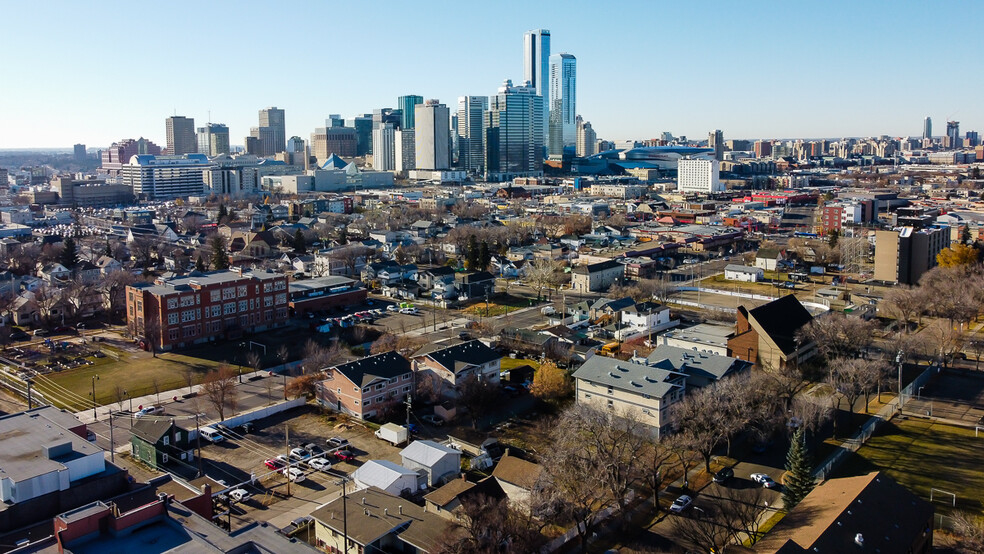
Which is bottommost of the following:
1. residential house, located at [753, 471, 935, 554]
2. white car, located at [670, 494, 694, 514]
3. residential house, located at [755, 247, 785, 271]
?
white car, located at [670, 494, 694, 514]

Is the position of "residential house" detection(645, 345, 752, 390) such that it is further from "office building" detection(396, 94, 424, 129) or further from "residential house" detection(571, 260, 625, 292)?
"office building" detection(396, 94, 424, 129)

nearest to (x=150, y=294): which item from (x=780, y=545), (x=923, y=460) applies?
(x=780, y=545)

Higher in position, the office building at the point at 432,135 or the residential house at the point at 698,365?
the office building at the point at 432,135

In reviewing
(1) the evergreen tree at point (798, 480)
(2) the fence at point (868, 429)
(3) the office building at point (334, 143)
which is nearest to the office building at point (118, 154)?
(3) the office building at point (334, 143)

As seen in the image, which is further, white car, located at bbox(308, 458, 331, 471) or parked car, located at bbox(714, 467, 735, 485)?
white car, located at bbox(308, 458, 331, 471)

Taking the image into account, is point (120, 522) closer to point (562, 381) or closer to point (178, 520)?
point (178, 520)

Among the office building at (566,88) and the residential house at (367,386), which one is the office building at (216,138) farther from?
the residential house at (367,386)

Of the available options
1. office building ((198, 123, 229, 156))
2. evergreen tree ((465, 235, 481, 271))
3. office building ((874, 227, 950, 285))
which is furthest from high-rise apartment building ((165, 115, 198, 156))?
office building ((874, 227, 950, 285))

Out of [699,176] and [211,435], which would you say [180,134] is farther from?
[211,435]
